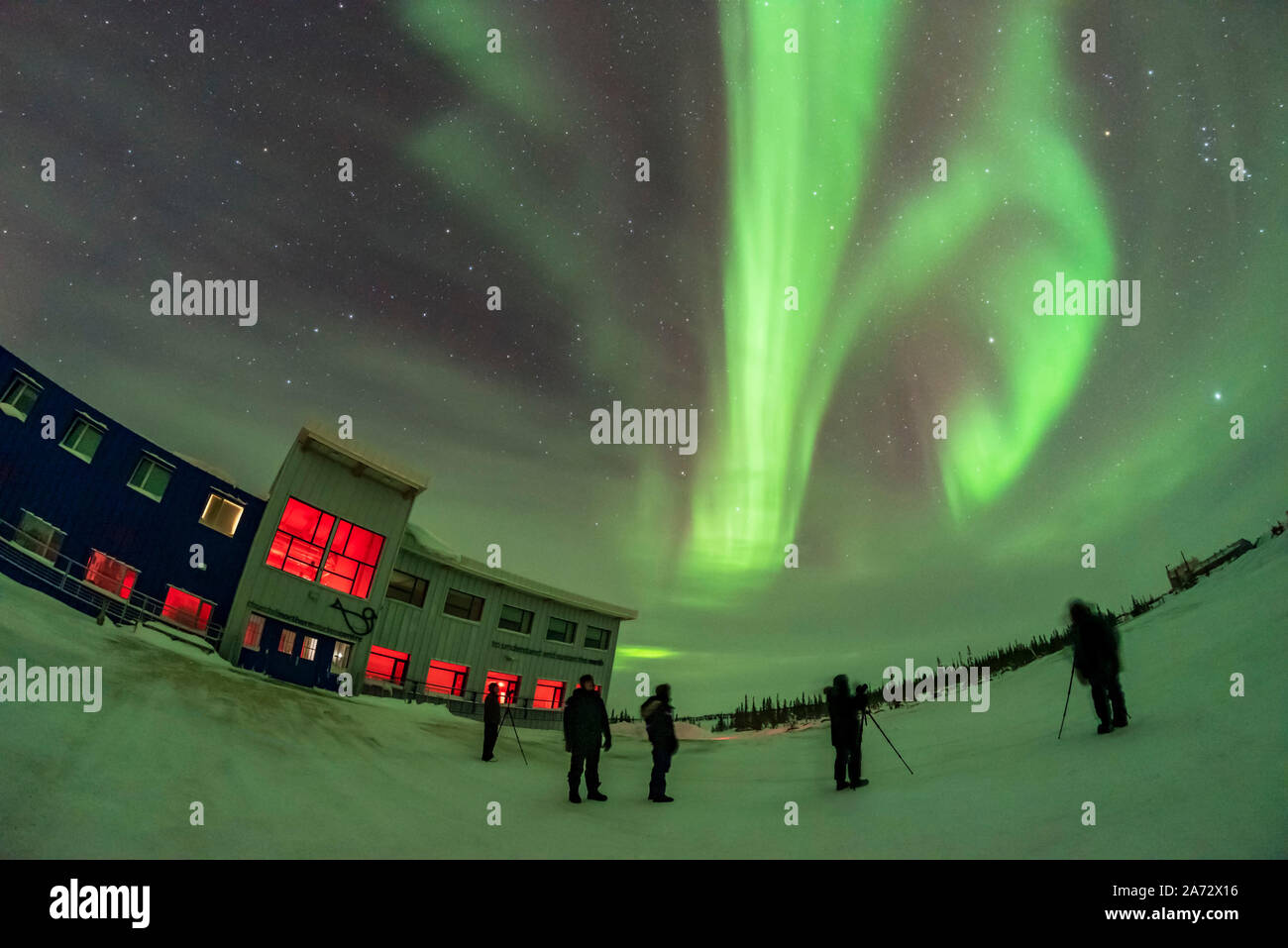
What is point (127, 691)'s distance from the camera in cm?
922

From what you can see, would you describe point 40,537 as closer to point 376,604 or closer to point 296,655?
point 296,655

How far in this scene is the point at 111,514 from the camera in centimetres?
1831

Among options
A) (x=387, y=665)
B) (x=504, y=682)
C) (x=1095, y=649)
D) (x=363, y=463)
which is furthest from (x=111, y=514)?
(x=1095, y=649)

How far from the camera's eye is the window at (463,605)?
81.1 feet

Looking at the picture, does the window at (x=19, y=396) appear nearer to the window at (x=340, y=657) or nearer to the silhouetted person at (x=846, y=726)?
the window at (x=340, y=657)

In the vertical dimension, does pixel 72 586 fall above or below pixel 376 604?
above

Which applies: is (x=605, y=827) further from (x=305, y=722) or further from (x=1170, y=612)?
(x=1170, y=612)

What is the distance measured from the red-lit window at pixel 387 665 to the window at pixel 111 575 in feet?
26.7

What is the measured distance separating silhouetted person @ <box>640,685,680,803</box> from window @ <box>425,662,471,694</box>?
58.5 feet

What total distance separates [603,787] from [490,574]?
654 inches

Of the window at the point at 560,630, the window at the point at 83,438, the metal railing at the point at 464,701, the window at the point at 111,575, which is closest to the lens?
the window at the point at 111,575

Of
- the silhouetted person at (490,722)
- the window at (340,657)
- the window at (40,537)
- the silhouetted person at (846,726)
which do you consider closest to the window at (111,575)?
the window at (40,537)
